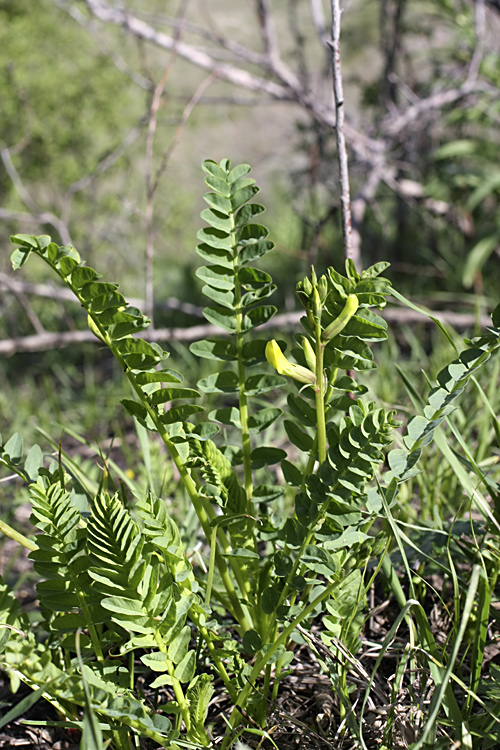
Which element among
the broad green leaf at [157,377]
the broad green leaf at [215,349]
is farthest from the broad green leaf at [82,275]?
the broad green leaf at [215,349]

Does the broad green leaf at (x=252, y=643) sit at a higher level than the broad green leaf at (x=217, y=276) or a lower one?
lower

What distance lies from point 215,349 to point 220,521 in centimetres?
30

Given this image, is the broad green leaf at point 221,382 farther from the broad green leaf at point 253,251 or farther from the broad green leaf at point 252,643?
the broad green leaf at point 252,643

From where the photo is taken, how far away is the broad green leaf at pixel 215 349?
1.05 meters

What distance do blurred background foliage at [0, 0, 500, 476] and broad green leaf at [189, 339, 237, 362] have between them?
1.17m

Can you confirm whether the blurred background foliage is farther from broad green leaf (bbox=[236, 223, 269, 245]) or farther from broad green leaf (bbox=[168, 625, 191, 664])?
broad green leaf (bbox=[168, 625, 191, 664])

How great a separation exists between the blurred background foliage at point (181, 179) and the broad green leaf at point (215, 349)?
1167 mm

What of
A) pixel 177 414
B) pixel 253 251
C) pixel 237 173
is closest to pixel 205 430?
pixel 177 414

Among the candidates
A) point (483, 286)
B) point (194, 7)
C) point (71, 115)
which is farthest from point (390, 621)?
point (194, 7)

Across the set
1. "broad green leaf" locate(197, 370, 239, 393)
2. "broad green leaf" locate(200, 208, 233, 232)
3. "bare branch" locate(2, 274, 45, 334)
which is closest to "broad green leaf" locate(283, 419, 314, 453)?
"broad green leaf" locate(197, 370, 239, 393)

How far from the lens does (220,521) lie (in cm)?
91

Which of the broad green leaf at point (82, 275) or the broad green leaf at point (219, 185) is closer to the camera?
the broad green leaf at point (82, 275)

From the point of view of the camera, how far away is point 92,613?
3.01ft

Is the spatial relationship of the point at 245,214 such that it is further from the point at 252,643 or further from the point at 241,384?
the point at 252,643
